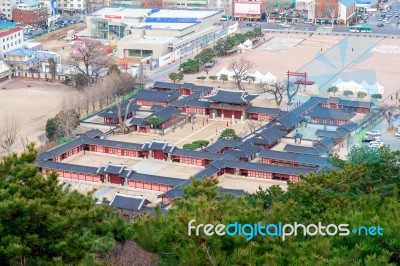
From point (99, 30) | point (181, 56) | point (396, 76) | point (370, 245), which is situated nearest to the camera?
point (370, 245)

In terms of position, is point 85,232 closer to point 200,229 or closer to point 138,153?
point 200,229

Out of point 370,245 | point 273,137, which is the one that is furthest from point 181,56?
point 370,245

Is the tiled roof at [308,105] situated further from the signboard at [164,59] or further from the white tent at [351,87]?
the signboard at [164,59]

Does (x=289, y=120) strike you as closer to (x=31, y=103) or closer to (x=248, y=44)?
(x=31, y=103)

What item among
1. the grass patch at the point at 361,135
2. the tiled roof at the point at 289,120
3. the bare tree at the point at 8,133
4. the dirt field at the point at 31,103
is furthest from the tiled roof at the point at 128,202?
the grass patch at the point at 361,135

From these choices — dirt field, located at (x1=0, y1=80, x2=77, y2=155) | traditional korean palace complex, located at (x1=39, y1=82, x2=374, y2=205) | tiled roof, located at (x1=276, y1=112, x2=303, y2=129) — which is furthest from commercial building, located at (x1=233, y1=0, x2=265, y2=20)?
tiled roof, located at (x1=276, y1=112, x2=303, y2=129)

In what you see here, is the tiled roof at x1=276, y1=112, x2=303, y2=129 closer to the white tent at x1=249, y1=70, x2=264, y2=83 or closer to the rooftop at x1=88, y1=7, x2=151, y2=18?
the white tent at x1=249, y1=70, x2=264, y2=83
